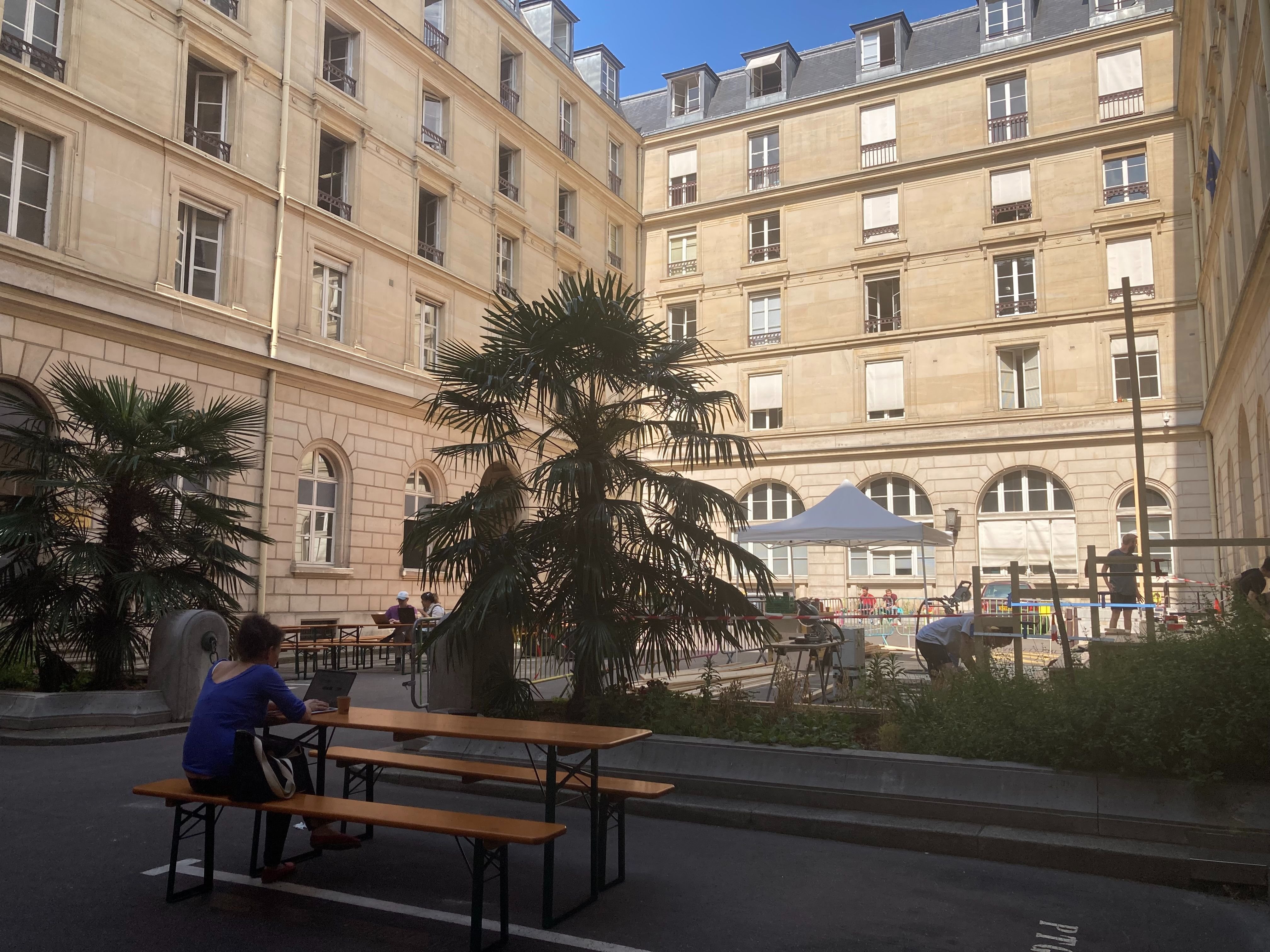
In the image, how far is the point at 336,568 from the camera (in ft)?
72.2

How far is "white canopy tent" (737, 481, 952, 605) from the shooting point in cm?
1625

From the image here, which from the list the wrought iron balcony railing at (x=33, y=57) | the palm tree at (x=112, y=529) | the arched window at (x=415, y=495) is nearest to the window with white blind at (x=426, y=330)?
the arched window at (x=415, y=495)

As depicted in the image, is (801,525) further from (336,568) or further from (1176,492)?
(1176,492)

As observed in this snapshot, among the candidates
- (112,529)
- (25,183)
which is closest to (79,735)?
(112,529)

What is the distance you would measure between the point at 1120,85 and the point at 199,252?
2666cm

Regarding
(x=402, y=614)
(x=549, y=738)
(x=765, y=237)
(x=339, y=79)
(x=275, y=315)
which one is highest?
(x=765, y=237)

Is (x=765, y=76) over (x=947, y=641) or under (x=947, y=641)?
over

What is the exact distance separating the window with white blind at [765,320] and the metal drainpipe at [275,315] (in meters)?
17.8

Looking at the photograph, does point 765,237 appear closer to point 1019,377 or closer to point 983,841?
point 1019,377

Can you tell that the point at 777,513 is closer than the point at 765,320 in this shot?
Yes

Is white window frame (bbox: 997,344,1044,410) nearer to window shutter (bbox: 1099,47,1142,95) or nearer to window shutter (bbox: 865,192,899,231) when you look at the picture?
window shutter (bbox: 865,192,899,231)

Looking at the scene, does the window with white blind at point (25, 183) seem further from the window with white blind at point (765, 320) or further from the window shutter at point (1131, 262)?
the window shutter at point (1131, 262)

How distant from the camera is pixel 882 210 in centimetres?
3306

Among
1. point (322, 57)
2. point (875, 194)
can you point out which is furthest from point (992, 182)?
point (322, 57)
